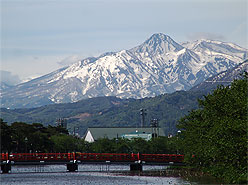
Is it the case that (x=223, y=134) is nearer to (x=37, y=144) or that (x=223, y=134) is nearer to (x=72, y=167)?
(x=72, y=167)

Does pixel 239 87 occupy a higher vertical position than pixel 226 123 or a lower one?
higher

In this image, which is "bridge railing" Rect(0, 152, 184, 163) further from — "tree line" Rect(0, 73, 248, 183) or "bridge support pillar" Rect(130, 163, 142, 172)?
"tree line" Rect(0, 73, 248, 183)

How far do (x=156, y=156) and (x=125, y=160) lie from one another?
372 inches

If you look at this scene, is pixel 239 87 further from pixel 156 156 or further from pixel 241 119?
pixel 156 156

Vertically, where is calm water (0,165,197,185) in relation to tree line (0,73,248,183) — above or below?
below

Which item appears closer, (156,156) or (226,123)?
(226,123)

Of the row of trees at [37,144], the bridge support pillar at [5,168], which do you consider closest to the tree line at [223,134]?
the bridge support pillar at [5,168]

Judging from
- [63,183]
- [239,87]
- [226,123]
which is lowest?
[63,183]

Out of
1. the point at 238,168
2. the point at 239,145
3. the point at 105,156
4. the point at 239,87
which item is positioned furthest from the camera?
the point at 105,156

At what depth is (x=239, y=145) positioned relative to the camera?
2496 inches

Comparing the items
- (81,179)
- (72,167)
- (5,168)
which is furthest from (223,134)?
(72,167)

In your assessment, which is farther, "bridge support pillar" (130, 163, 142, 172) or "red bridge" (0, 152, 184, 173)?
"bridge support pillar" (130, 163, 142, 172)

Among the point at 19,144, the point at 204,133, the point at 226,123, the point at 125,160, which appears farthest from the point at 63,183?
the point at 19,144

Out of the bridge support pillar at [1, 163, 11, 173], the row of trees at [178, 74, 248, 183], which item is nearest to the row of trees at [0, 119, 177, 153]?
the bridge support pillar at [1, 163, 11, 173]
